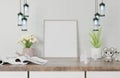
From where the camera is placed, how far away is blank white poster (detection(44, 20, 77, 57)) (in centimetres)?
294

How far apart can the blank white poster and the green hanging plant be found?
7.9 inches

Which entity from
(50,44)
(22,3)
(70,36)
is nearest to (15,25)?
(22,3)

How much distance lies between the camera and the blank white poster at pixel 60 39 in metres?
2.94

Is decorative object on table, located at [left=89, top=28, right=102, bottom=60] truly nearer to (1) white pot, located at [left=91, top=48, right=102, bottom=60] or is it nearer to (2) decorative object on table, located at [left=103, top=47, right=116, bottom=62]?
(1) white pot, located at [left=91, top=48, right=102, bottom=60]

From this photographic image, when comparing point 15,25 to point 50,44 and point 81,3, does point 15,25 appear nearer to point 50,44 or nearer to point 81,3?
point 50,44

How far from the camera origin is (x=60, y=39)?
2957 millimetres

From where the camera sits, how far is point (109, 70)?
7.38 feet

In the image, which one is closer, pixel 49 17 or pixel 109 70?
pixel 109 70

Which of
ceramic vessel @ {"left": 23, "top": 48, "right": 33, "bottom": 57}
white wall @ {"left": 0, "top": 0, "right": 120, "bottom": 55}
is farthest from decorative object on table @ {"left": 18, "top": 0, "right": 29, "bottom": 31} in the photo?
ceramic vessel @ {"left": 23, "top": 48, "right": 33, "bottom": 57}

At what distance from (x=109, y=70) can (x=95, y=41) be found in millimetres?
653

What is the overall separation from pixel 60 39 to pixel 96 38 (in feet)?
1.39
